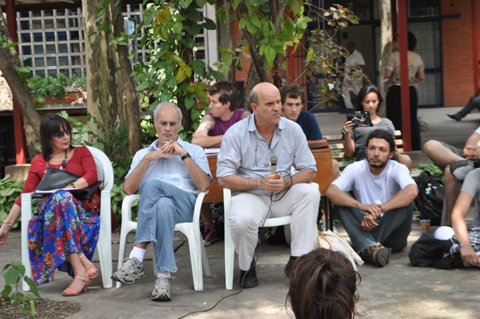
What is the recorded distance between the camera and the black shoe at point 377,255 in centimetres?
566

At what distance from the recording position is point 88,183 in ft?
18.0

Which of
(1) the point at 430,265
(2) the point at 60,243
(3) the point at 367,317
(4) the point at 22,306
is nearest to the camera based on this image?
(3) the point at 367,317

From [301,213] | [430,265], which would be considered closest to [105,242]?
[301,213]

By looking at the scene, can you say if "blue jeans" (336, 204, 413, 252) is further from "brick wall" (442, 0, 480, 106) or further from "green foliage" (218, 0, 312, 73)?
"brick wall" (442, 0, 480, 106)

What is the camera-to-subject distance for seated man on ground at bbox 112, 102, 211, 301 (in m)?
5.18

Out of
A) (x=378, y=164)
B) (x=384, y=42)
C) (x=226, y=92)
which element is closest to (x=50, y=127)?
(x=226, y=92)

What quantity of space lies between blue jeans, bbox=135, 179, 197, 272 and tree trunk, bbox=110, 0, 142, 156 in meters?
3.33

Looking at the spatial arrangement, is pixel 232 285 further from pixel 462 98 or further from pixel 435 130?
pixel 462 98

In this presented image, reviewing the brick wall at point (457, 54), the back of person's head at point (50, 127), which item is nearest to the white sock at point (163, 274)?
the back of person's head at point (50, 127)

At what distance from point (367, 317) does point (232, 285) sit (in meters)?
1.16

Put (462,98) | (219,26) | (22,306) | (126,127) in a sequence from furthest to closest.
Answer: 1. (462,98)
2. (219,26)
3. (126,127)
4. (22,306)

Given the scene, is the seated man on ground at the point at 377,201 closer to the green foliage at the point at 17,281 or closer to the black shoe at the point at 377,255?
the black shoe at the point at 377,255

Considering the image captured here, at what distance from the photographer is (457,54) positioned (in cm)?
1841

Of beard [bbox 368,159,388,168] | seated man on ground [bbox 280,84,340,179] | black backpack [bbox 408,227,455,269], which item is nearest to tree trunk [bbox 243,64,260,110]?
seated man on ground [bbox 280,84,340,179]
